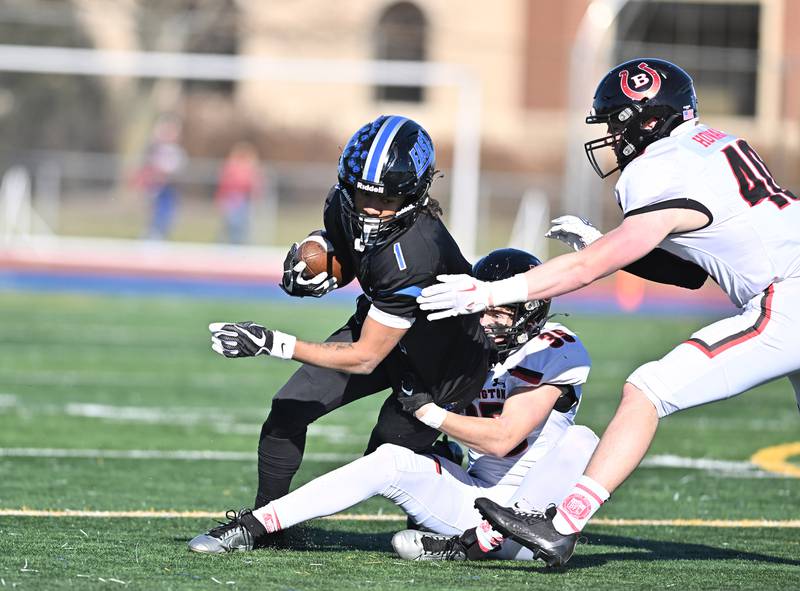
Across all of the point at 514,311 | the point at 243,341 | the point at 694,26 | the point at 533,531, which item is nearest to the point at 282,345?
the point at 243,341

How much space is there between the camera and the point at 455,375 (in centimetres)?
482

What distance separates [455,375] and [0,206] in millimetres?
17055

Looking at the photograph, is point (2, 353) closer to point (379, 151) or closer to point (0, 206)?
point (379, 151)

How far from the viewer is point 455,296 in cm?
423

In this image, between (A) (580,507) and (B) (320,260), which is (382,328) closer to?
(B) (320,260)

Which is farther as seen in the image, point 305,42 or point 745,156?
point 305,42

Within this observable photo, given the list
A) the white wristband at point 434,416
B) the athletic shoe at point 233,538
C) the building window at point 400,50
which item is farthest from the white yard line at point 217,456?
the building window at point 400,50

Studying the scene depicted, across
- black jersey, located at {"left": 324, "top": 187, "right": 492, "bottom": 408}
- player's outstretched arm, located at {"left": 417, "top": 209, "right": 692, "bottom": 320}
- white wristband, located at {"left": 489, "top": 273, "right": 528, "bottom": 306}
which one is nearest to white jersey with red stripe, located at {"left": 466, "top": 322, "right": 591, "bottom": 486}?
black jersey, located at {"left": 324, "top": 187, "right": 492, "bottom": 408}

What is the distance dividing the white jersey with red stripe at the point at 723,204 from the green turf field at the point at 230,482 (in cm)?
104

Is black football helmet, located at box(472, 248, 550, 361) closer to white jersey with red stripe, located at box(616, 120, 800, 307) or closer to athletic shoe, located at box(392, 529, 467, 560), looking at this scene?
white jersey with red stripe, located at box(616, 120, 800, 307)

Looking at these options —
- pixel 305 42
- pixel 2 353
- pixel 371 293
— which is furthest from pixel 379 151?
pixel 305 42

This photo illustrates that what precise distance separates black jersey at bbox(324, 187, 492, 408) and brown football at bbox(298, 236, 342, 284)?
102mm

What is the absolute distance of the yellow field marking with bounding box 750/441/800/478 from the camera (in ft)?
24.6

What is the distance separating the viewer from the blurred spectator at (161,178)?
68.1ft
